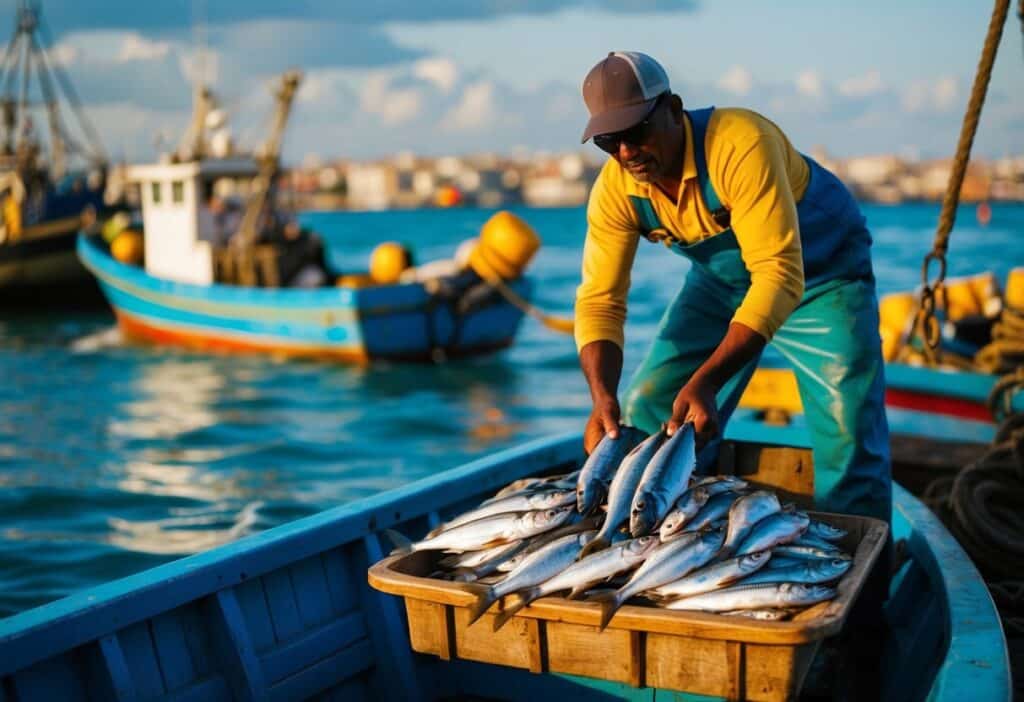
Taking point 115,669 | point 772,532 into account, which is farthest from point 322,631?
point 772,532

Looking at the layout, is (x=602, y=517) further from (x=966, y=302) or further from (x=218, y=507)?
(x=966, y=302)

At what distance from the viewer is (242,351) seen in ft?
71.3

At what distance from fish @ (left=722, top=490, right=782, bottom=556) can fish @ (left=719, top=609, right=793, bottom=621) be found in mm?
209

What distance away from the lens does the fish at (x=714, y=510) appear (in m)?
3.43

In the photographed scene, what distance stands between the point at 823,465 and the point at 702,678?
5.50ft

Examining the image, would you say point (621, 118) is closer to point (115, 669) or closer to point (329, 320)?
point (115, 669)

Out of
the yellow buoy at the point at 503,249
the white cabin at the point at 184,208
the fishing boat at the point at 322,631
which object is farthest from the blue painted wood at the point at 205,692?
the white cabin at the point at 184,208

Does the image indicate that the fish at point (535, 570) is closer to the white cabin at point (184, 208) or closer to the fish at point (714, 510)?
the fish at point (714, 510)

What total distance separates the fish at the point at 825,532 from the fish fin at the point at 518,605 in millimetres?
915

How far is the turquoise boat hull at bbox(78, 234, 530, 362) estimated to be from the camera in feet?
64.1

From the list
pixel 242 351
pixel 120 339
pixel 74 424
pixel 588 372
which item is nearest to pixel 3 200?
pixel 120 339

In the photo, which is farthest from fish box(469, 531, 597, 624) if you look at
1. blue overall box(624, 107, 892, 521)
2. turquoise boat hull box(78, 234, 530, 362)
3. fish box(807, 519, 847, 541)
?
turquoise boat hull box(78, 234, 530, 362)

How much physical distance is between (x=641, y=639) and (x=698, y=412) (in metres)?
0.81

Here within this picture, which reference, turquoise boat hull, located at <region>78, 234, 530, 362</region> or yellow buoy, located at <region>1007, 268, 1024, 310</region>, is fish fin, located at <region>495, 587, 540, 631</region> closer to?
yellow buoy, located at <region>1007, 268, 1024, 310</region>
